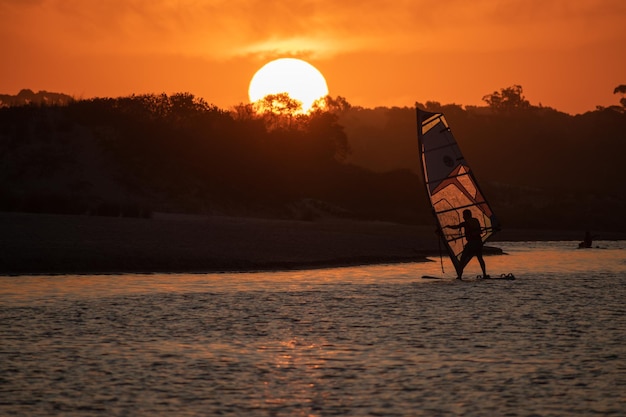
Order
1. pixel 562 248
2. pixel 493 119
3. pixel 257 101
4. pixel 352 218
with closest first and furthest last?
1. pixel 562 248
2. pixel 352 218
3. pixel 257 101
4. pixel 493 119

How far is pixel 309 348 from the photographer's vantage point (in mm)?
15992

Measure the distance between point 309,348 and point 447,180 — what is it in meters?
Result: 15.0

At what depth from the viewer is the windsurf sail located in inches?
1180

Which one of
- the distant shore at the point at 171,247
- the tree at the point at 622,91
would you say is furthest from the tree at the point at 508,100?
the distant shore at the point at 171,247

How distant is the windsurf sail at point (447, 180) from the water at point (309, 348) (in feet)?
10.2

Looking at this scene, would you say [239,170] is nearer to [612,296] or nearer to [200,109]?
[200,109]

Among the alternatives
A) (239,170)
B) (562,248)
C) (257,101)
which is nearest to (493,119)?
(257,101)

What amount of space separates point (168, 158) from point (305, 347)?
191ft

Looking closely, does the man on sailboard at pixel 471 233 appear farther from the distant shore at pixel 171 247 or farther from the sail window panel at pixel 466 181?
the distant shore at pixel 171 247

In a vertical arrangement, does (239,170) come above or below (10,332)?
above

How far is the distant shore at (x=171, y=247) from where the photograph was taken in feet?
101

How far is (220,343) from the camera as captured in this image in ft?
54.3

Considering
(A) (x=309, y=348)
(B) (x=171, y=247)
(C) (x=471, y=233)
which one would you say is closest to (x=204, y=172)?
(B) (x=171, y=247)

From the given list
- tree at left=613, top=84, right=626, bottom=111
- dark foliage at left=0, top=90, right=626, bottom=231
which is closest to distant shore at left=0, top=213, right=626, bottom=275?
dark foliage at left=0, top=90, right=626, bottom=231
